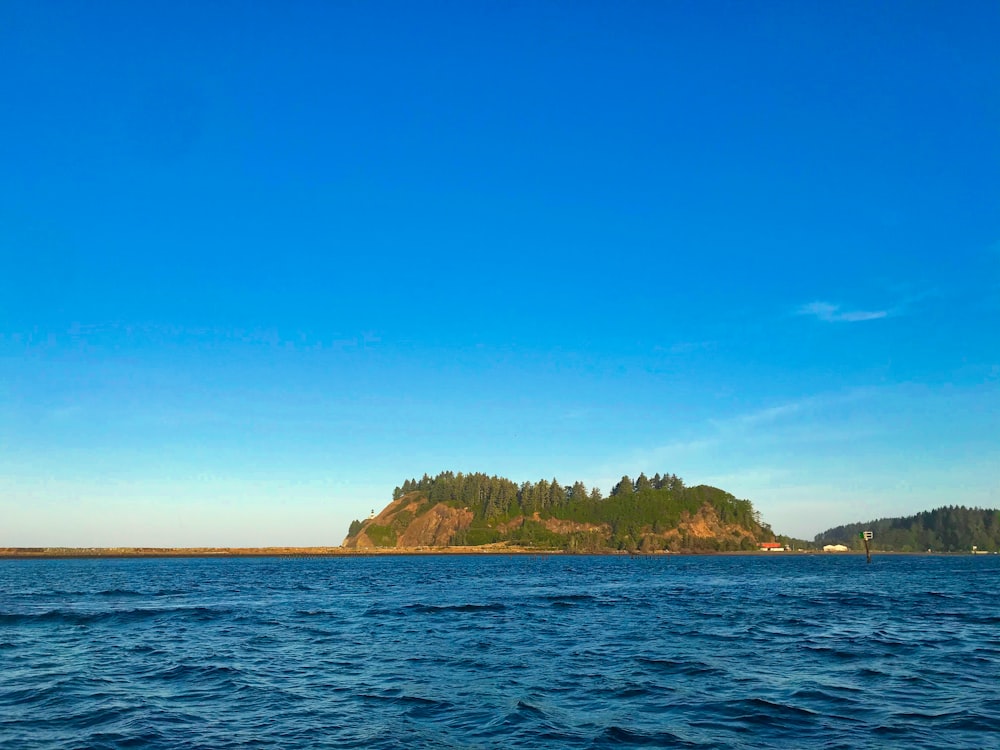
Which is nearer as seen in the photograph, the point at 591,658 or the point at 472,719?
the point at 472,719

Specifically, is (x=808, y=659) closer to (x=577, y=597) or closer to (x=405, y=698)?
(x=405, y=698)

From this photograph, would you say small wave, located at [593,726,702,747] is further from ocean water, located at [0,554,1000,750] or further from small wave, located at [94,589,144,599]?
small wave, located at [94,589,144,599]

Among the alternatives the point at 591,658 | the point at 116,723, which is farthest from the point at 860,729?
the point at 116,723

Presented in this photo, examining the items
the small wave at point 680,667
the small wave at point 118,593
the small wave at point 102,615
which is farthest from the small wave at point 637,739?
the small wave at point 118,593

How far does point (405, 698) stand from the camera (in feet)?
89.3

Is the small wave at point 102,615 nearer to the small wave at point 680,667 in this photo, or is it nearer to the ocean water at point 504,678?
the ocean water at point 504,678

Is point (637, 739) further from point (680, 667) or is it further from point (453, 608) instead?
point (453, 608)

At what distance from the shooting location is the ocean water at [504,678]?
22.1 metres

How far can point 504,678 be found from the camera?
101 ft

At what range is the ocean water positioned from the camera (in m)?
22.1

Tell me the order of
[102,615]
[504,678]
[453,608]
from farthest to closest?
1. [453,608]
2. [102,615]
3. [504,678]

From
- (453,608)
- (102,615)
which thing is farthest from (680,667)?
(102,615)

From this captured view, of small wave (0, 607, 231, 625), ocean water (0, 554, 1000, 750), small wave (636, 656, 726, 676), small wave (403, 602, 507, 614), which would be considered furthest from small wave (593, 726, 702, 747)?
small wave (0, 607, 231, 625)

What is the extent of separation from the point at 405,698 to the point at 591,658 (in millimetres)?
12128
